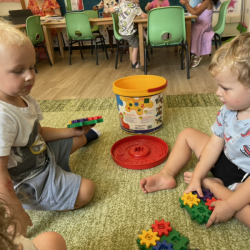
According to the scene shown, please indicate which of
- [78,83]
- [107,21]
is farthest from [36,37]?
[78,83]

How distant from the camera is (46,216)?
840mm

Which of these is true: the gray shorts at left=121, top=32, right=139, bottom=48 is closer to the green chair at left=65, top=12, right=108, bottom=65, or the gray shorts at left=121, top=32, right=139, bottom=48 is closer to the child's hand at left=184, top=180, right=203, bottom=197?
the green chair at left=65, top=12, right=108, bottom=65

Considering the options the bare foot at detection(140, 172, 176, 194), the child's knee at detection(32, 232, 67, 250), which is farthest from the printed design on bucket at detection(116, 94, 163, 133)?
the child's knee at detection(32, 232, 67, 250)

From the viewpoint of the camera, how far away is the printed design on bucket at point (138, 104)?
1187 mm

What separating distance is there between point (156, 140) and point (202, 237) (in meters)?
0.55

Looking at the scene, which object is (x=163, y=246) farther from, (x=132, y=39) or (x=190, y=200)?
(x=132, y=39)

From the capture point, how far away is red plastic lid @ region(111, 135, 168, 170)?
3.36ft

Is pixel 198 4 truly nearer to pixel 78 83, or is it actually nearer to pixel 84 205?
pixel 78 83

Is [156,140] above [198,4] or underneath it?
underneath

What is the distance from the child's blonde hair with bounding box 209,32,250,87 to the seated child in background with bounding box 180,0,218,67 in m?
2.02

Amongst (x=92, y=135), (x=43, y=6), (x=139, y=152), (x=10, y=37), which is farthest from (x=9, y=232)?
(x=43, y=6)

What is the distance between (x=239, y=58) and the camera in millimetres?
602

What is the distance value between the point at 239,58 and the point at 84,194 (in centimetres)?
63

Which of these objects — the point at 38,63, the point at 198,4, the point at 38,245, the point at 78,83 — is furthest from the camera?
the point at 38,63
